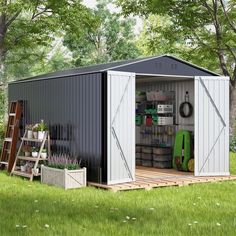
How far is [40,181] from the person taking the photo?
10.6 metres

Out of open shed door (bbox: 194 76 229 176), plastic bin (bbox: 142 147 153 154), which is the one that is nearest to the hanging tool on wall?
open shed door (bbox: 194 76 229 176)

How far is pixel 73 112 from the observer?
1059 cm

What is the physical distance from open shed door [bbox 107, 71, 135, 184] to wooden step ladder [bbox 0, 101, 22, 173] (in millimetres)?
3339

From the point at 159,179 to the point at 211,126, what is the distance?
1739 millimetres

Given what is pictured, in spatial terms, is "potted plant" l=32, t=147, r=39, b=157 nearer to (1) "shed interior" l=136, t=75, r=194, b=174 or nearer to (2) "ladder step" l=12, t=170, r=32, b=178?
(2) "ladder step" l=12, t=170, r=32, b=178

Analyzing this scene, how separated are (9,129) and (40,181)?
2.48m

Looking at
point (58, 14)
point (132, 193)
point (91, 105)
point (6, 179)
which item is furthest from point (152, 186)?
point (58, 14)

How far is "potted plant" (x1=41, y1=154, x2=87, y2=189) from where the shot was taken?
377 inches

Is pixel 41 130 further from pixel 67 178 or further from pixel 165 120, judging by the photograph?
pixel 165 120

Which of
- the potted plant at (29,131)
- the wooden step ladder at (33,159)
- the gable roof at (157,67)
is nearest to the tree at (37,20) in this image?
the potted plant at (29,131)

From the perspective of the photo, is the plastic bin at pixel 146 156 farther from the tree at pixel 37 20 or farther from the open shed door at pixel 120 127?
the tree at pixel 37 20

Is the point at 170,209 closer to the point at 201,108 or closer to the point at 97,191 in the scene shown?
the point at 97,191

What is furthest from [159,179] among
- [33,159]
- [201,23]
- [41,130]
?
[201,23]

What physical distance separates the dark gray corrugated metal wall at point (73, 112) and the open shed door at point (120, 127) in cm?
21
